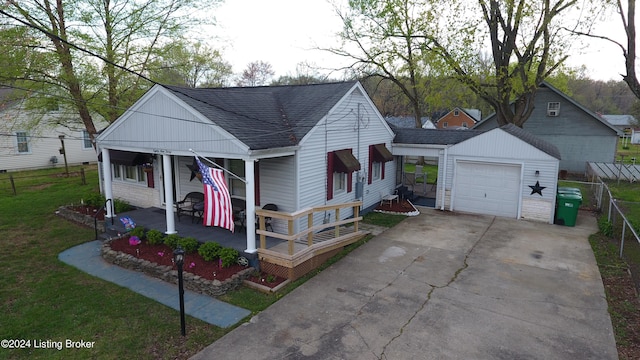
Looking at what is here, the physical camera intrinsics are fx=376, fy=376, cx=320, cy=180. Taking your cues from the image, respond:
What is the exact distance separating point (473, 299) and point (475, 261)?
2363mm

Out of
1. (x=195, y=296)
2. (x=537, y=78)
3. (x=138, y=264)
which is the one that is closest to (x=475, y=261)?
(x=195, y=296)

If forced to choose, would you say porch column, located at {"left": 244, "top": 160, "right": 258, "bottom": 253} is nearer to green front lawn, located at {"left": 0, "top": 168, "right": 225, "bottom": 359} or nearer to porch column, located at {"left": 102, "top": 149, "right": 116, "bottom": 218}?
green front lawn, located at {"left": 0, "top": 168, "right": 225, "bottom": 359}

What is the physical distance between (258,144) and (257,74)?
43352mm

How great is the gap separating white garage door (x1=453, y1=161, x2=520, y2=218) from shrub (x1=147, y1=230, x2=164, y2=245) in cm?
1112

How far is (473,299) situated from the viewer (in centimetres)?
776

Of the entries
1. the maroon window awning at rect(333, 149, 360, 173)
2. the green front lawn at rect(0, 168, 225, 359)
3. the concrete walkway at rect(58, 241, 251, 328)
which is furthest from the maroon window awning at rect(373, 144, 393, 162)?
the green front lawn at rect(0, 168, 225, 359)

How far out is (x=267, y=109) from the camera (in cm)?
1195

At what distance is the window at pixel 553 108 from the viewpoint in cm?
2661

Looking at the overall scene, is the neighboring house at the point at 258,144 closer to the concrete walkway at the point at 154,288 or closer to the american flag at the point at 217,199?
the american flag at the point at 217,199

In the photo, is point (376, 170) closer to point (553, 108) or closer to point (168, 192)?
point (168, 192)

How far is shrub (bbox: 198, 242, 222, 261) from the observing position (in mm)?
8961

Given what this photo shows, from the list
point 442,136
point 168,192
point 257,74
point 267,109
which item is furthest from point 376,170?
point 257,74

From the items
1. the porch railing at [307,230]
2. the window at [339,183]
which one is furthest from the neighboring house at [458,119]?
the porch railing at [307,230]

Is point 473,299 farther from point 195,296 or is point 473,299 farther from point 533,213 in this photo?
point 533,213
